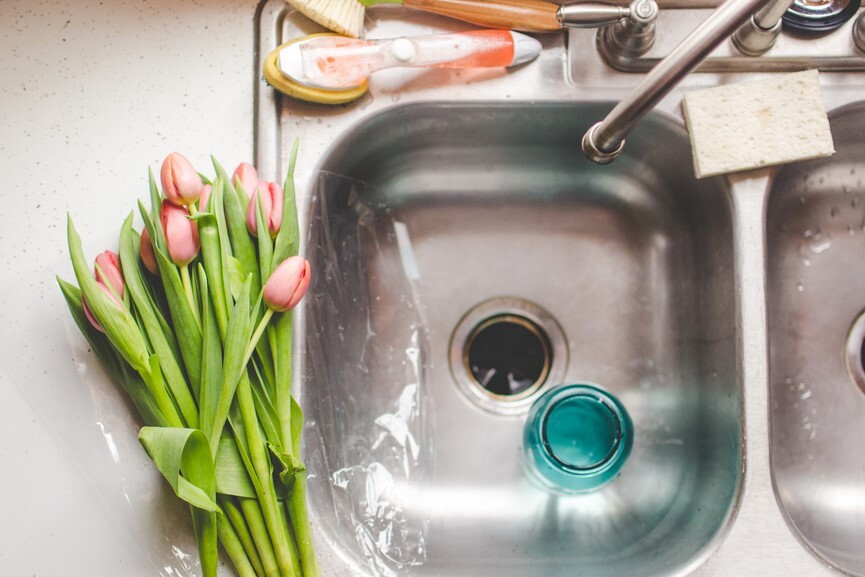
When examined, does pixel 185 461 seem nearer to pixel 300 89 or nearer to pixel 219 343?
pixel 219 343

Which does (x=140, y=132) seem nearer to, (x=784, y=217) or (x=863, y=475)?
(x=784, y=217)

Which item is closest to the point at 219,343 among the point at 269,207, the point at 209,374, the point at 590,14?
the point at 209,374

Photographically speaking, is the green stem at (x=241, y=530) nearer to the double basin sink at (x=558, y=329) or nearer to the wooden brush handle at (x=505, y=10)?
the double basin sink at (x=558, y=329)

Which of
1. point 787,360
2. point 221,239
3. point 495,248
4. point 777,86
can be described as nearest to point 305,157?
point 221,239

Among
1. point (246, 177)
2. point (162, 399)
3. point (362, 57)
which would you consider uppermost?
point (362, 57)

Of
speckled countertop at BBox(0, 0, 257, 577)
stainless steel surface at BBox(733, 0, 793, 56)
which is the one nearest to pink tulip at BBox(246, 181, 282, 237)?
speckled countertop at BBox(0, 0, 257, 577)

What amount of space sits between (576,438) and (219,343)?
0.43 m

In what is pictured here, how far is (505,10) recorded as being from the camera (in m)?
0.71

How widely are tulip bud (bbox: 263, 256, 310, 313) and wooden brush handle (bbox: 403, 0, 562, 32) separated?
0.32 metres

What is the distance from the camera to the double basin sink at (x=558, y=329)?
28.0 inches

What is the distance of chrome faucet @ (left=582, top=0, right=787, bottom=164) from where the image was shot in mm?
464

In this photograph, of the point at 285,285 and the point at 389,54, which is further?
the point at 389,54

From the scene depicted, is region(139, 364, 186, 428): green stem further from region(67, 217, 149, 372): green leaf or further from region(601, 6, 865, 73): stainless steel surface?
region(601, 6, 865, 73): stainless steel surface

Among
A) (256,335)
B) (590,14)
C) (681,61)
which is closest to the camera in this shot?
(681,61)
